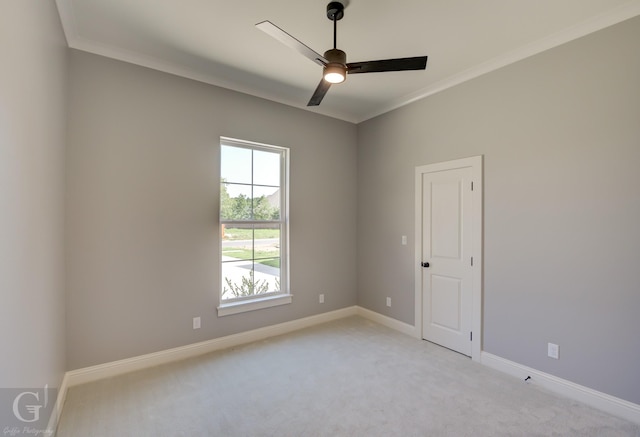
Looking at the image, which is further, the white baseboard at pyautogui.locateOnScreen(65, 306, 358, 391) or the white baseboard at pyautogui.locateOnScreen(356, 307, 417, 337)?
the white baseboard at pyautogui.locateOnScreen(356, 307, 417, 337)

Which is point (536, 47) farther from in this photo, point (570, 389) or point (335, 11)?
point (570, 389)

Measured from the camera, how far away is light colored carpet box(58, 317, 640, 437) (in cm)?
204

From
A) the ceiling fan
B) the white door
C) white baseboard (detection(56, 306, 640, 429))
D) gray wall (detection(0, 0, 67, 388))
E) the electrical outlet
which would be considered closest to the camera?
gray wall (detection(0, 0, 67, 388))

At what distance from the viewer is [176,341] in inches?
119

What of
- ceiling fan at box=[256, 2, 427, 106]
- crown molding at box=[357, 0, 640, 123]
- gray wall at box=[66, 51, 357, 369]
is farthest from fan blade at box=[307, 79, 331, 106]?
crown molding at box=[357, 0, 640, 123]

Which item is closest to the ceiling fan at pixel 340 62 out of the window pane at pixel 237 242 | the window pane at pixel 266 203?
the window pane at pixel 266 203

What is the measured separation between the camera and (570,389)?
7.91 feet

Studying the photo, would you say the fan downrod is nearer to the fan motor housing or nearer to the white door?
the fan motor housing

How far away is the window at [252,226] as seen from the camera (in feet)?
11.2

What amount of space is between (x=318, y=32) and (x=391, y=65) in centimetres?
78

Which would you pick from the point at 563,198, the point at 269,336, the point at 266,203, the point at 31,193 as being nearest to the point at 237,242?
the point at 266,203

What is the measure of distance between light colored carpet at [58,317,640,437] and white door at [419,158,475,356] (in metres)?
0.32

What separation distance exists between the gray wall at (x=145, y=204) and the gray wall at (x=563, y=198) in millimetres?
2298

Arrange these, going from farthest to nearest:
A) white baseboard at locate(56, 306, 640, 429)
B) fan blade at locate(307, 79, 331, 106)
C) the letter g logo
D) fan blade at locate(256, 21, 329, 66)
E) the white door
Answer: the white door
fan blade at locate(307, 79, 331, 106)
white baseboard at locate(56, 306, 640, 429)
fan blade at locate(256, 21, 329, 66)
the letter g logo
